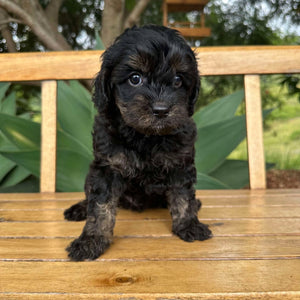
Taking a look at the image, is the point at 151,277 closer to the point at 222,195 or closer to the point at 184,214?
the point at 184,214

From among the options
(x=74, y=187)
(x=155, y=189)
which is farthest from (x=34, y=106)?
(x=155, y=189)

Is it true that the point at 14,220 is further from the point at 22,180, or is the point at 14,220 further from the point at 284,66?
the point at 284,66

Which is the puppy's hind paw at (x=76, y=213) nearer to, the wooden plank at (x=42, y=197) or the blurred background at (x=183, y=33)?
the wooden plank at (x=42, y=197)

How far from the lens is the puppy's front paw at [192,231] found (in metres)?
1.65

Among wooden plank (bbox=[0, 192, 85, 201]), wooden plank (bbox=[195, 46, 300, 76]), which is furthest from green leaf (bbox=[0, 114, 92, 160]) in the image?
wooden plank (bbox=[195, 46, 300, 76])

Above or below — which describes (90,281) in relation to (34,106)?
below

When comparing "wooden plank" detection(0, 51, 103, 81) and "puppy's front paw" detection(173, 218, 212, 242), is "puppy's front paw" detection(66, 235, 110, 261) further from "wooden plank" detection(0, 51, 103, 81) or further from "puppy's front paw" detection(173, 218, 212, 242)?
"wooden plank" detection(0, 51, 103, 81)

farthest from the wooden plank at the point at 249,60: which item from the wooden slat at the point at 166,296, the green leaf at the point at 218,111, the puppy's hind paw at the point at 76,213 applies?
the wooden slat at the point at 166,296

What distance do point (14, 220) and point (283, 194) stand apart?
76.9 inches

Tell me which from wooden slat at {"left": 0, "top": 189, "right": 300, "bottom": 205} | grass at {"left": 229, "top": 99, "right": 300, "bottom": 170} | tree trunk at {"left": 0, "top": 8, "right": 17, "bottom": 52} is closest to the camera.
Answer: wooden slat at {"left": 0, "top": 189, "right": 300, "bottom": 205}

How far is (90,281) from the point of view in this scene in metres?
1.26

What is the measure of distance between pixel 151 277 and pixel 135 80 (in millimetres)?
877

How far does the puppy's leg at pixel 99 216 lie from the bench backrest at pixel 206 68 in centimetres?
129

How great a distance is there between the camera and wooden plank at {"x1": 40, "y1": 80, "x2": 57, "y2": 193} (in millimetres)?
2836
